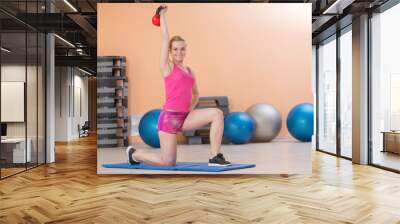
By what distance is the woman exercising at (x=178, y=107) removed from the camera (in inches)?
219

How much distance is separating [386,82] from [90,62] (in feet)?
26.9

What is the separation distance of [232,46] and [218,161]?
1.76 metres

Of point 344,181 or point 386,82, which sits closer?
point 344,181

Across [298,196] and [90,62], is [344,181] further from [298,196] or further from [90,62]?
[90,62]

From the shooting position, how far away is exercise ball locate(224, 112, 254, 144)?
605 cm

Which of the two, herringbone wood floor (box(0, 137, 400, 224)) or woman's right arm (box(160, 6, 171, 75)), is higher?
woman's right arm (box(160, 6, 171, 75))

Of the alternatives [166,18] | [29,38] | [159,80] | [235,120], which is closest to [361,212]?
[235,120]

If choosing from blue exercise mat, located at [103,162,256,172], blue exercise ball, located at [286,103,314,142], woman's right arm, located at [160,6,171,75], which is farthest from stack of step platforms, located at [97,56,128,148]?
blue exercise ball, located at [286,103,314,142]

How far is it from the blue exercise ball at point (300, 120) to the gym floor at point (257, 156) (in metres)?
0.17

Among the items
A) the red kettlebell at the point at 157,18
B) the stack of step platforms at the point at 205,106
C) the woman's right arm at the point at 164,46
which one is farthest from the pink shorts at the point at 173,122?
the red kettlebell at the point at 157,18

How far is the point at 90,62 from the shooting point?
1226 centimetres

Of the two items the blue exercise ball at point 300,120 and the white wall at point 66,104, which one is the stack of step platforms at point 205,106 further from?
the white wall at point 66,104

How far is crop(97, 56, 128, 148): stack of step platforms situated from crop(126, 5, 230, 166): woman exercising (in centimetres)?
67

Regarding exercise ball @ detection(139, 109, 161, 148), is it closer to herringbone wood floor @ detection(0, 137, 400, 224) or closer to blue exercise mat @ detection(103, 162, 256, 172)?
Answer: blue exercise mat @ detection(103, 162, 256, 172)
